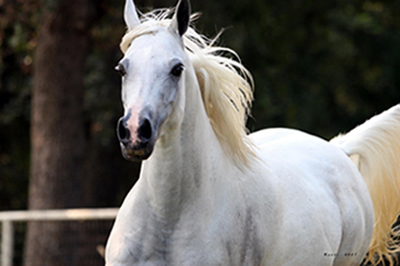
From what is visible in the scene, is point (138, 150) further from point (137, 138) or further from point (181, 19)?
point (181, 19)

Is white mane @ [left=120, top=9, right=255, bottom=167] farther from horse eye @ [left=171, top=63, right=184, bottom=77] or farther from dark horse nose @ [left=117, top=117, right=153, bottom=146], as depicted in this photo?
dark horse nose @ [left=117, top=117, right=153, bottom=146]

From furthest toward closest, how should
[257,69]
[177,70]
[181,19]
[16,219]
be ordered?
[257,69], [16,219], [181,19], [177,70]

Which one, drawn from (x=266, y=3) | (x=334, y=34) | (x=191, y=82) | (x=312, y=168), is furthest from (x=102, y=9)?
(x=191, y=82)

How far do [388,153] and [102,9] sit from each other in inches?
274

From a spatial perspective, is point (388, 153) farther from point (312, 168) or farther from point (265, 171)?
point (265, 171)

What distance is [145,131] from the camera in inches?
→ 99.7

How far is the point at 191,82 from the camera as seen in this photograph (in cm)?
301

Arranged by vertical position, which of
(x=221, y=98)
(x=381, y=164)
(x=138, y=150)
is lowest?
(x=381, y=164)

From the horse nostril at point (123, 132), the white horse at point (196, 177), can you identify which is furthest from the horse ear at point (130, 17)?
the horse nostril at point (123, 132)

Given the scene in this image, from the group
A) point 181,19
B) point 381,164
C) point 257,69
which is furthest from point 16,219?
point 257,69

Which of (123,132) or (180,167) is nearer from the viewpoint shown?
(123,132)

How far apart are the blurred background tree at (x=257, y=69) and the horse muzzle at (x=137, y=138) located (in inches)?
285

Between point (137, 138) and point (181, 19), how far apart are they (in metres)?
0.77

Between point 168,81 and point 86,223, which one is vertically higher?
point 168,81
